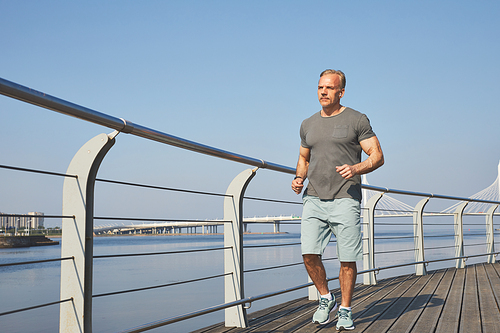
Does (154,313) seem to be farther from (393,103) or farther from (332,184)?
(393,103)

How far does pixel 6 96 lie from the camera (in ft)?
3.40

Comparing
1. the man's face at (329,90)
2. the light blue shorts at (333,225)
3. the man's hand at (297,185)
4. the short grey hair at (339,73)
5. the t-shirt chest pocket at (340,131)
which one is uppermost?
the short grey hair at (339,73)

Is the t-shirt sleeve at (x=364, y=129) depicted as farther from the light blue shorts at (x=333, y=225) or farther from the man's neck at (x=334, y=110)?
the light blue shorts at (x=333, y=225)

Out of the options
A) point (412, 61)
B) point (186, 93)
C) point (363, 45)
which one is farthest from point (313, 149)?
point (412, 61)

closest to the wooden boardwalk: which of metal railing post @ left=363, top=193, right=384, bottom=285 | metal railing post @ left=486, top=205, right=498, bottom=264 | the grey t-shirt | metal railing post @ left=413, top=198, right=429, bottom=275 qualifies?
metal railing post @ left=363, top=193, right=384, bottom=285

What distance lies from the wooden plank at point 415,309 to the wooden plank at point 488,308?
0.82 ft

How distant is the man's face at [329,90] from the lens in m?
2.03

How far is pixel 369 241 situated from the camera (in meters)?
3.48

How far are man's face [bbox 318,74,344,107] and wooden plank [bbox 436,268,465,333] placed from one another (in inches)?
43.8

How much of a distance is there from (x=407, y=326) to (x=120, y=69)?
15.9m

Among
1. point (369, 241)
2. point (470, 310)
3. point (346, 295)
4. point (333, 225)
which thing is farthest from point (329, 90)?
point (369, 241)

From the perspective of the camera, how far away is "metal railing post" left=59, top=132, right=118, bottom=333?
1235 mm

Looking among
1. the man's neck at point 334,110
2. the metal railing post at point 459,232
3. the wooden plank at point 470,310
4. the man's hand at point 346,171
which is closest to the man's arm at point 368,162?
the man's hand at point 346,171

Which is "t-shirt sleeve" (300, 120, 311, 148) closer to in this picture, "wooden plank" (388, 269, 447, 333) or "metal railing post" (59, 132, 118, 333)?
"wooden plank" (388, 269, 447, 333)
